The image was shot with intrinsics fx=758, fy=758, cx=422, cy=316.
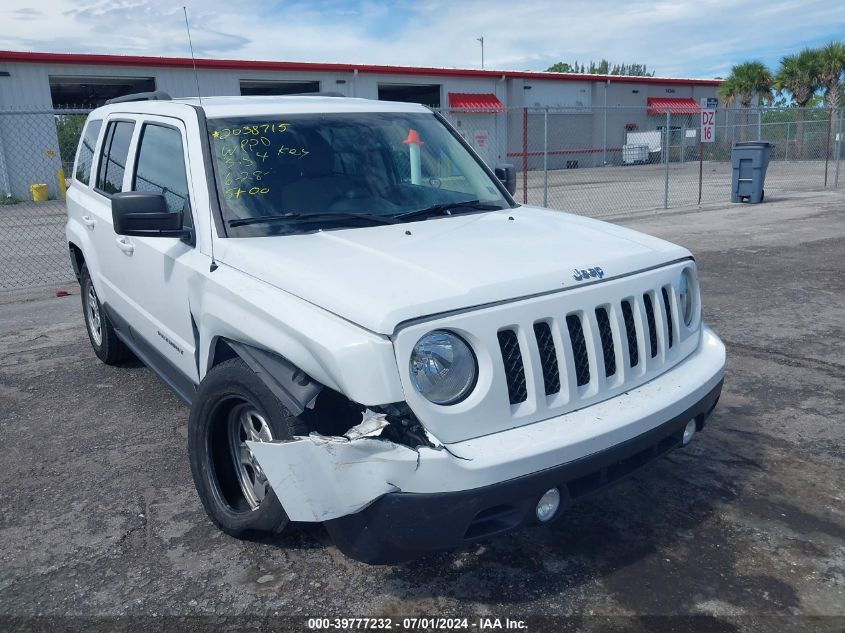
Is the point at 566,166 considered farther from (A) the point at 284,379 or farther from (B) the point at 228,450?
(A) the point at 284,379

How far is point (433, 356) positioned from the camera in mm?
2553

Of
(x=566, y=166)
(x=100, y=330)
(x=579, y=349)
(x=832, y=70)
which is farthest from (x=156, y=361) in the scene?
(x=832, y=70)

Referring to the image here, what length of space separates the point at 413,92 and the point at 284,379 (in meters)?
36.5

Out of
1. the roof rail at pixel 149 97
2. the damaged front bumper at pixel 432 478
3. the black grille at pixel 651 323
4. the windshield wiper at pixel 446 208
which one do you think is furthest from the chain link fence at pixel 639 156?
the damaged front bumper at pixel 432 478

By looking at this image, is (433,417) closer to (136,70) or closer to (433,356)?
(433,356)

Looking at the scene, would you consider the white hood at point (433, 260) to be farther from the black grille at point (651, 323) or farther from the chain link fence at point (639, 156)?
the chain link fence at point (639, 156)

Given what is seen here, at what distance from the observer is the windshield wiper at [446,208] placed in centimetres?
375

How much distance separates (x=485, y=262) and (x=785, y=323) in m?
Answer: 4.87

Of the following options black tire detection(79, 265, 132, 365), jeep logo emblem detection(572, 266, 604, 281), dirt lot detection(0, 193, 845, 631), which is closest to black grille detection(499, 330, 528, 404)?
jeep logo emblem detection(572, 266, 604, 281)

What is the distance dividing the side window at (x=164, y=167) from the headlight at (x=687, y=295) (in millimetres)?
2324

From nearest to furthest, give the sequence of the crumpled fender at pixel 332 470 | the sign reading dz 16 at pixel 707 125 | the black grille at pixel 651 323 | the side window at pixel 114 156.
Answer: the crumpled fender at pixel 332 470 < the black grille at pixel 651 323 < the side window at pixel 114 156 < the sign reading dz 16 at pixel 707 125

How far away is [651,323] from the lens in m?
3.19

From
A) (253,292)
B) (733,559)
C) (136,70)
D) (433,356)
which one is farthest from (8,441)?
(136,70)

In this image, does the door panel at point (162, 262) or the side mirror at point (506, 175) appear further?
the side mirror at point (506, 175)
